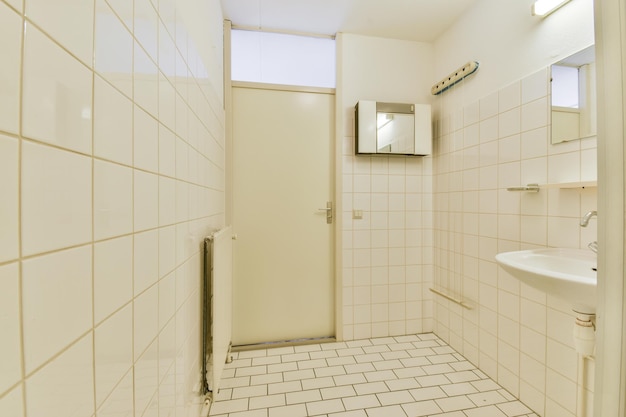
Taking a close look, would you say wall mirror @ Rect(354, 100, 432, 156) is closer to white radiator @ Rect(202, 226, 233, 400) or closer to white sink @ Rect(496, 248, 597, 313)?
white sink @ Rect(496, 248, 597, 313)

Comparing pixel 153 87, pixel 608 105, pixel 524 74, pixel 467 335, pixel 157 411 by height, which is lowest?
pixel 467 335

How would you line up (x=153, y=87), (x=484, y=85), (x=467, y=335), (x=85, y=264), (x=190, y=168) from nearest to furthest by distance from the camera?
1. (x=85, y=264)
2. (x=153, y=87)
3. (x=190, y=168)
4. (x=484, y=85)
5. (x=467, y=335)

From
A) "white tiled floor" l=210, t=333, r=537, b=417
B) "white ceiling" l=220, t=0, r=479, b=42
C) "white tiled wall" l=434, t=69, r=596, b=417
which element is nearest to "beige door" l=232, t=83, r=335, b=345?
"white tiled floor" l=210, t=333, r=537, b=417

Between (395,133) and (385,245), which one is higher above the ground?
(395,133)

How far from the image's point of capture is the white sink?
902 millimetres

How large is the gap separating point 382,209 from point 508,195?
86 cm

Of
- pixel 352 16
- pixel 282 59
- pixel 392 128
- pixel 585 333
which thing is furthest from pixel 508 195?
pixel 282 59

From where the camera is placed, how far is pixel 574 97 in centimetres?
129

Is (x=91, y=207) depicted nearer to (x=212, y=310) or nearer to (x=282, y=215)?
(x=212, y=310)

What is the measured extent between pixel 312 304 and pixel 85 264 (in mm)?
1949

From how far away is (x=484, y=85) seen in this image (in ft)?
5.99

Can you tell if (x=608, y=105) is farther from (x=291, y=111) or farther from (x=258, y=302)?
(x=258, y=302)

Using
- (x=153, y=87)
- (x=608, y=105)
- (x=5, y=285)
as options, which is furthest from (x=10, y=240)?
(x=608, y=105)

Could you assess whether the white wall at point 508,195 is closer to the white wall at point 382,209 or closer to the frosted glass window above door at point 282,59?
the white wall at point 382,209
